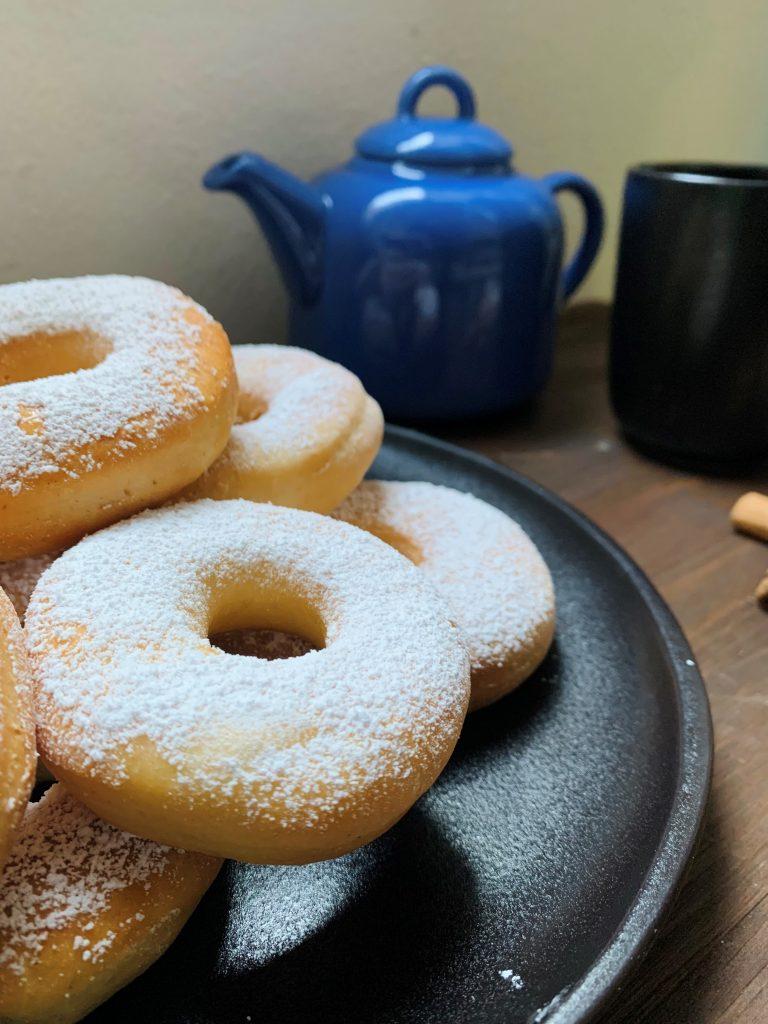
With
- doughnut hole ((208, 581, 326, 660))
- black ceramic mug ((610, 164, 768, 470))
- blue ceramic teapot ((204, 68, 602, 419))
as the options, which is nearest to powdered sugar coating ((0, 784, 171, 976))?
doughnut hole ((208, 581, 326, 660))

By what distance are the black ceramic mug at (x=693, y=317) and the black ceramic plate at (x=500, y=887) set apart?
431mm

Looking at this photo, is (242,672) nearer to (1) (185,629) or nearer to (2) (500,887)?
(1) (185,629)

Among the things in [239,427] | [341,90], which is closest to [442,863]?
[239,427]

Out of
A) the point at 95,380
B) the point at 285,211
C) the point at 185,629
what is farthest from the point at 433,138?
the point at 185,629

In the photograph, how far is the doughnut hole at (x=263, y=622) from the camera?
51 cm

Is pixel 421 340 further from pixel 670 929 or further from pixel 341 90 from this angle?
pixel 670 929

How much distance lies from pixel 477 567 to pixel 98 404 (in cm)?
28

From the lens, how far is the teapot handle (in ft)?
3.15

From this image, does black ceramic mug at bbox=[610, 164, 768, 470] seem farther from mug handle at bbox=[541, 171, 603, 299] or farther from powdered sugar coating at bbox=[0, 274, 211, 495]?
powdered sugar coating at bbox=[0, 274, 211, 495]

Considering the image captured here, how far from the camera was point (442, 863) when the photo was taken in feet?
1.54

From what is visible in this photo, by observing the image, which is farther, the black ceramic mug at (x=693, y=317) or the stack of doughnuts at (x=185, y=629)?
the black ceramic mug at (x=693, y=317)

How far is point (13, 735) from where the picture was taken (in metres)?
0.38

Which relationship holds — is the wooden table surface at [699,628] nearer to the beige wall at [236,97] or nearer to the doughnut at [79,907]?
the doughnut at [79,907]

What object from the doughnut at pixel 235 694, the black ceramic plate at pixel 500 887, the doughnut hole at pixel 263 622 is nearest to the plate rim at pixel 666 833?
the black ceramic plate at pixel 500 887
